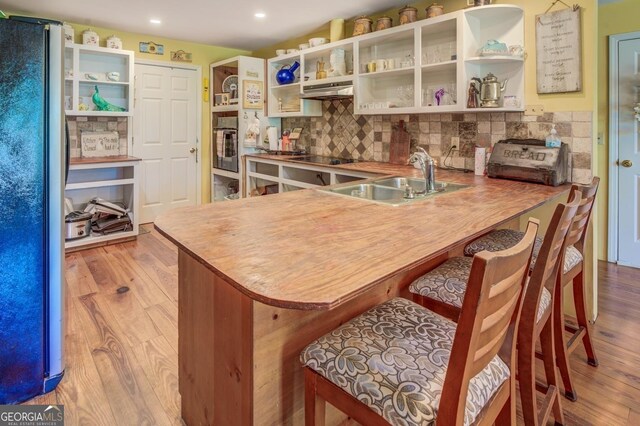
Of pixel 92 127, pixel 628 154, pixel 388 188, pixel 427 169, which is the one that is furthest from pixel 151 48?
pixel 628 154

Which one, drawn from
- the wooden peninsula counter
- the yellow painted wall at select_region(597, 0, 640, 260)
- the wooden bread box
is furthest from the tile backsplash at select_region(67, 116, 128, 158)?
the yellow painted wall at select_region(597, 0, 640, 260)

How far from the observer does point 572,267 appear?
5.88ft

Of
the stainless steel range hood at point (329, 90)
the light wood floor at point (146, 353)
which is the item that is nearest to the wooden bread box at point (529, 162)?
the light wood floor at point (146, 353)

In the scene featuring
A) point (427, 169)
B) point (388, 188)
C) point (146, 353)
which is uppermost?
point (427, 169)

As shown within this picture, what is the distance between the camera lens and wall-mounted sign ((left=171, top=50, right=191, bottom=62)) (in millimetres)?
4988

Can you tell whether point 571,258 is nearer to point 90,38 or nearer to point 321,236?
point 321,236

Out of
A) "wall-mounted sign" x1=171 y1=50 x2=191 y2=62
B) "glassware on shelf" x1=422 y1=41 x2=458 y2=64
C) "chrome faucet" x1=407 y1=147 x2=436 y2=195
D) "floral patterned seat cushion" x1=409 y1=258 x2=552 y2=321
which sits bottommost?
"floral patterned seat cushion" x1=409 y1=258 x2=552 y2=321

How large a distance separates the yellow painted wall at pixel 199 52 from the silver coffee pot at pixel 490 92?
3.78 metres

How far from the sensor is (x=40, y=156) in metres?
1.67

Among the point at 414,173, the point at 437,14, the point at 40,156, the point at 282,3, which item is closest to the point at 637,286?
the point at 414,173

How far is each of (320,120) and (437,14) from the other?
181cm

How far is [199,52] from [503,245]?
471cm

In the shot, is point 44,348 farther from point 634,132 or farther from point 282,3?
point 634,132

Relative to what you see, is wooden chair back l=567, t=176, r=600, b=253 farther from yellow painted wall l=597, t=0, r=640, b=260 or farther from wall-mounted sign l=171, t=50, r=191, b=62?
wall-mounted sign l=171, t=50, r=191, b=62
